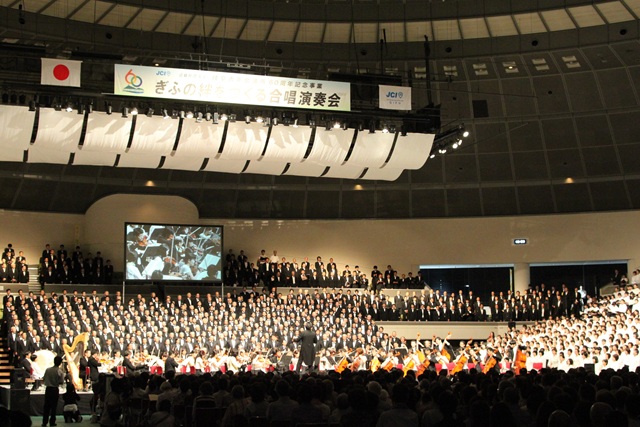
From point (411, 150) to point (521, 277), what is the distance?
40.8 feet

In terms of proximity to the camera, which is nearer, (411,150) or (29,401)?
(29,401)

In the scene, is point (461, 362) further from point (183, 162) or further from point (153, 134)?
point (153, 134)

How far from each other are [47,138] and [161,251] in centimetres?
851

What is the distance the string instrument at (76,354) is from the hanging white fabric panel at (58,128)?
5.49 meters

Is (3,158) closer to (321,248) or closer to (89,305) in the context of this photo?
(89,305)

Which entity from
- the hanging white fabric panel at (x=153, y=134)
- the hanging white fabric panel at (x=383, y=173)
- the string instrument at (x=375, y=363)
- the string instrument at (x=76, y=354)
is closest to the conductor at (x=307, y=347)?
the string instrument at (x=375, y=363)

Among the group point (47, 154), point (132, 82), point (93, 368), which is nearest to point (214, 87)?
point (132, 82)

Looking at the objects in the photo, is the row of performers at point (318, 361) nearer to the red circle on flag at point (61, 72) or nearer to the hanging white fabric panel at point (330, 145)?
the hanging white fabric panel at point (330, 145)

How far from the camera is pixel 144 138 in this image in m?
23.8

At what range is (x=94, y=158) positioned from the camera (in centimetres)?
2447

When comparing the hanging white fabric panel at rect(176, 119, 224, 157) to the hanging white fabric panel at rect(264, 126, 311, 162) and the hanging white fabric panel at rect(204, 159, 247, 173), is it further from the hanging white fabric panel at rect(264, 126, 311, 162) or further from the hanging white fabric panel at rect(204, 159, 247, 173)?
the hanging white fabric panel at rect(264, 126, 311, 162)

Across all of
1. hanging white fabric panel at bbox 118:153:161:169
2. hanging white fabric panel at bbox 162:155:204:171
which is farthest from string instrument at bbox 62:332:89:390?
hanging white fabric panel at bbox 162:155:204:171

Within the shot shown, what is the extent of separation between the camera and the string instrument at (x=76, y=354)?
21031 millimetres

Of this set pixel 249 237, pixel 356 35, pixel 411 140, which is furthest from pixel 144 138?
pixel 249 237
